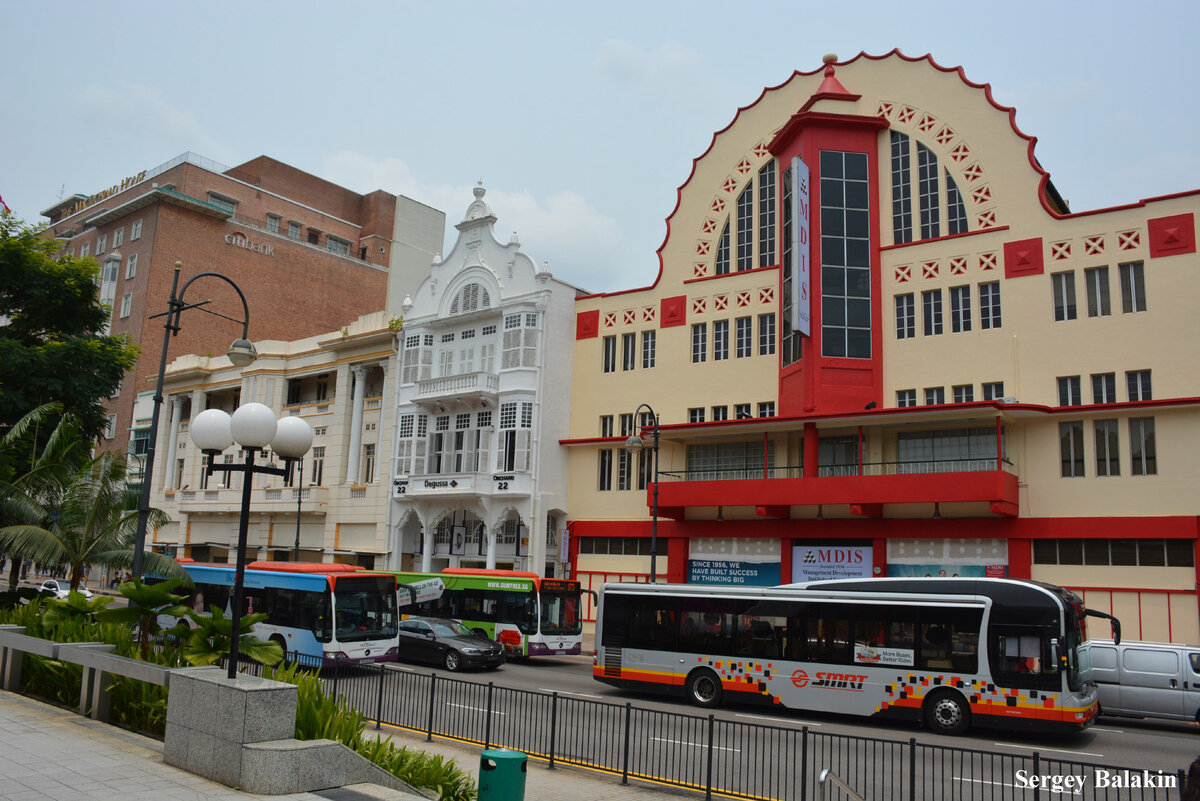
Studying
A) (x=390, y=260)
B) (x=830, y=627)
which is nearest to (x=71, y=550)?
(x=830, y=627)

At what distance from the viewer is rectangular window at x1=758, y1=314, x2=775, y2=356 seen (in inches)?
1382

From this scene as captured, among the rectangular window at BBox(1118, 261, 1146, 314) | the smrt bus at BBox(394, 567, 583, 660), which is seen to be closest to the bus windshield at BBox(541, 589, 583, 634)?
the smrt bus at BBox(394, 567, 583, 660)

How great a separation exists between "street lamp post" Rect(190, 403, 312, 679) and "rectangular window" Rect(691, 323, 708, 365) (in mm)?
26047

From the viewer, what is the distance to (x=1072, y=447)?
28.7 meters

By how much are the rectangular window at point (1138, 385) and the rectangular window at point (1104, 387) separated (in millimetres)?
400

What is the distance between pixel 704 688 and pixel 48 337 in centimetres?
2109

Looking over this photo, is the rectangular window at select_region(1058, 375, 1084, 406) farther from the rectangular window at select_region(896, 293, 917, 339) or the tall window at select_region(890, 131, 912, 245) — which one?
the tall window at select_region(890, 131, 912, 245)

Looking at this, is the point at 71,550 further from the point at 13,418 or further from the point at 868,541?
the point at 868,541

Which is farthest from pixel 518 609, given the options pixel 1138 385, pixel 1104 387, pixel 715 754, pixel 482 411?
pixel 1138 385

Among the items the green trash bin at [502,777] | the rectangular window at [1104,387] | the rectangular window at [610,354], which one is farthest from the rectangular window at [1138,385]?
the green trash bin at [502,777]

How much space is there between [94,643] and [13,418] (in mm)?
15150

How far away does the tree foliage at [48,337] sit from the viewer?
24.8m

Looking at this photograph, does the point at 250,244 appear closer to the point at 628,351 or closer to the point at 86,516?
the point at 628,351

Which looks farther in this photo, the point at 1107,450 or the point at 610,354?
the point at 610,354
